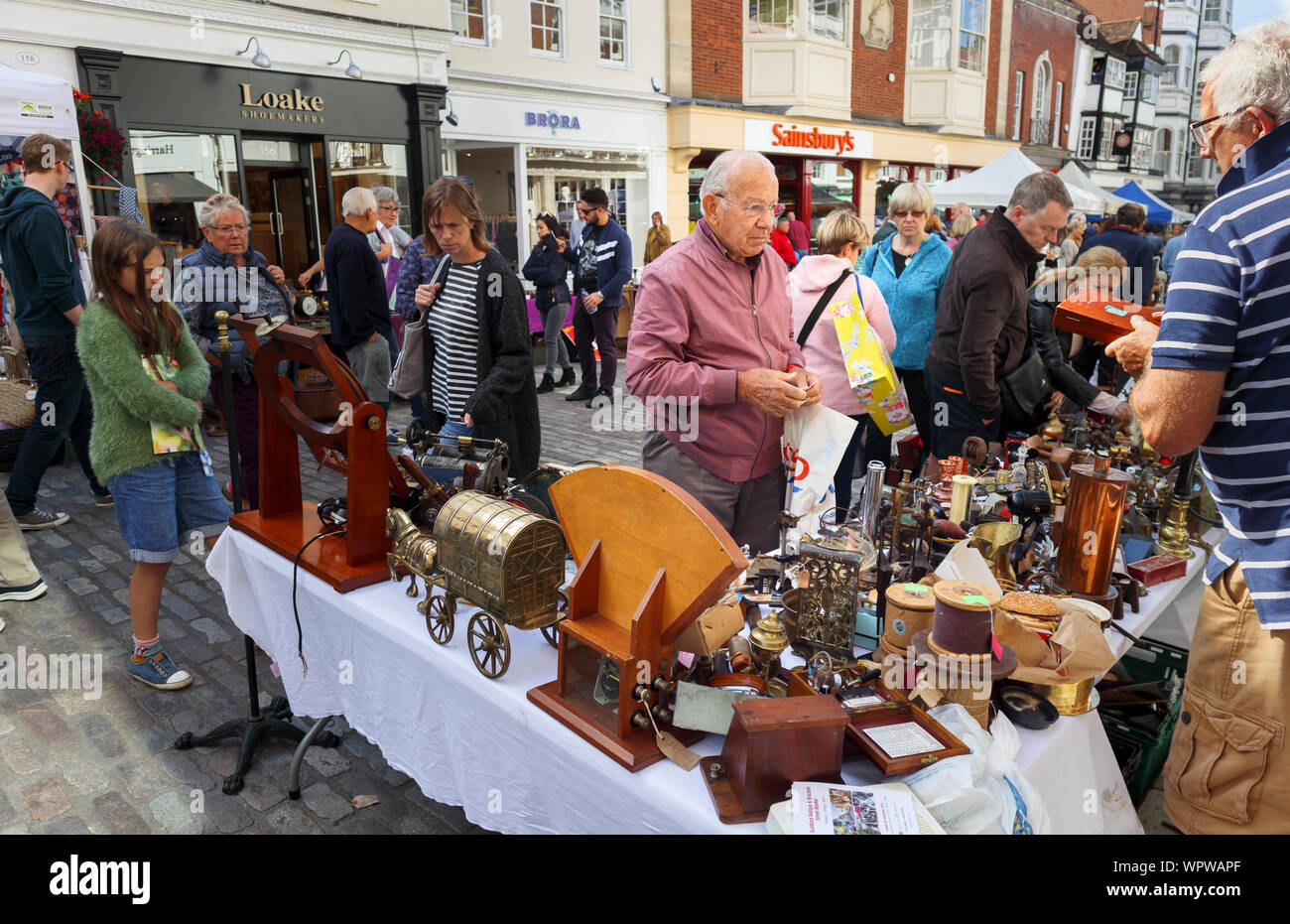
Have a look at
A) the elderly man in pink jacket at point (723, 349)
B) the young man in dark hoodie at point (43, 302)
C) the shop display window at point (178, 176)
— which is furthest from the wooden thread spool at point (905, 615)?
the shop display window at point (178, 176)

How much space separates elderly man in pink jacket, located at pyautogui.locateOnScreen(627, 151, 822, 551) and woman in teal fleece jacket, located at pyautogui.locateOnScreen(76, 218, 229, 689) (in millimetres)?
1832

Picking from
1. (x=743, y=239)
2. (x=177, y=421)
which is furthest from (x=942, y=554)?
(x=177, y=421)

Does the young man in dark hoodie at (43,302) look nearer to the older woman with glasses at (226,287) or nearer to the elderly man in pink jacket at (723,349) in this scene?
the older woman with glasses at (226,287)

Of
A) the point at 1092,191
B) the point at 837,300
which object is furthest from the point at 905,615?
the point at 1092,191

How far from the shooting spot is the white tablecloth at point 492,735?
1498mm

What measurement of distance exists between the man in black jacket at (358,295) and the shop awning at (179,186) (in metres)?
4.34

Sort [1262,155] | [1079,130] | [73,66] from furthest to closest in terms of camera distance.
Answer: [1079,130], [73,66], [1262,155]

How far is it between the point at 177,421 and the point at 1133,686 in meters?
3.49

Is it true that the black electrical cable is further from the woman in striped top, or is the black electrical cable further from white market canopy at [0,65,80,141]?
white market canopy at [0,65,80,141]

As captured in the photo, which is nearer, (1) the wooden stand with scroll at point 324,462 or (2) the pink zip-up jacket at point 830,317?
(1) the wooden stand with scroll at point 324,462

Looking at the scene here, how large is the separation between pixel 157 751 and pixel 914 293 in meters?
4.09
